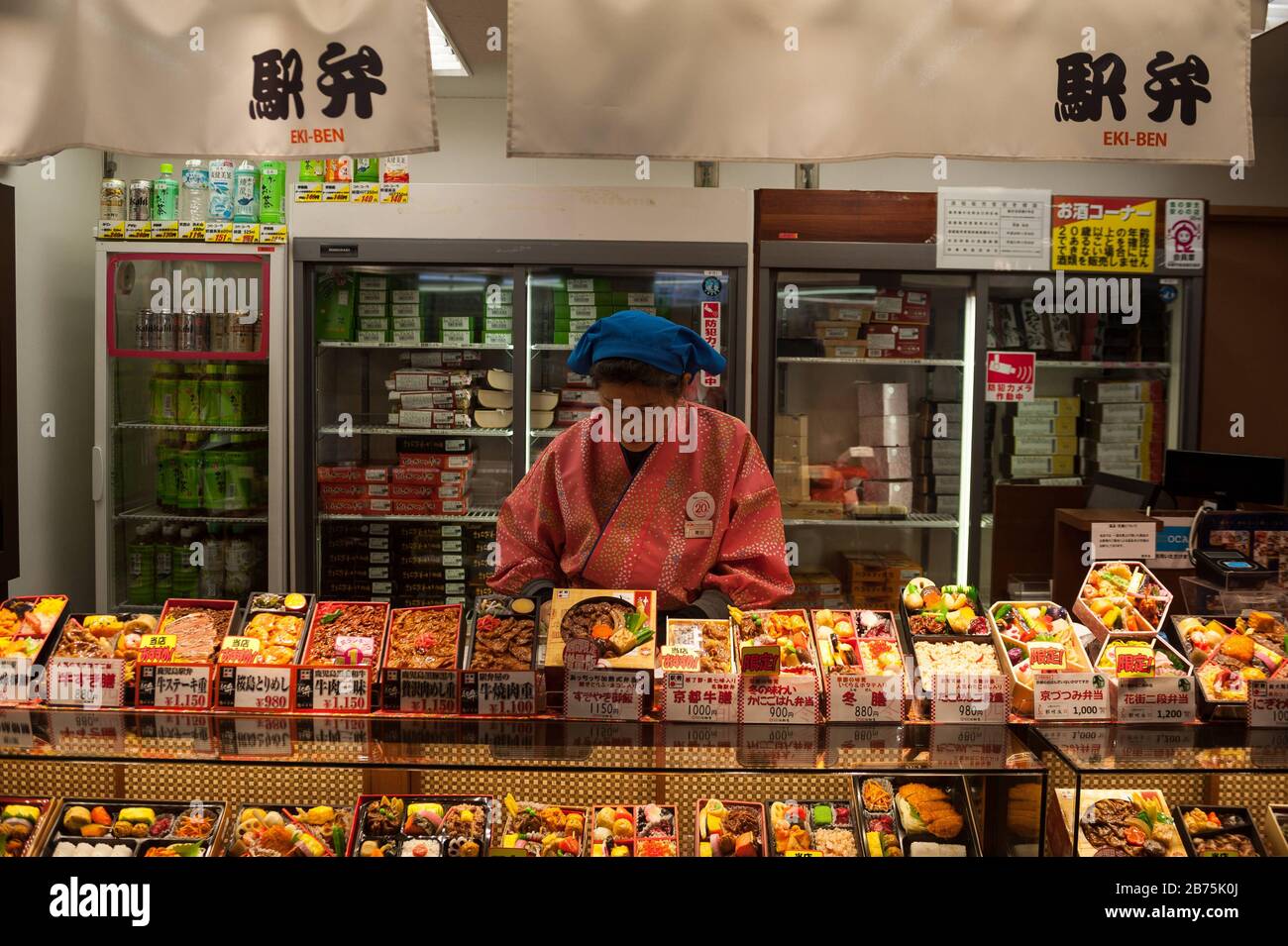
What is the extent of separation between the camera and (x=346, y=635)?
196 centimetres

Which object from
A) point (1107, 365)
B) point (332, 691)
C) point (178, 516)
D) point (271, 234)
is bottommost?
point (332, 691)

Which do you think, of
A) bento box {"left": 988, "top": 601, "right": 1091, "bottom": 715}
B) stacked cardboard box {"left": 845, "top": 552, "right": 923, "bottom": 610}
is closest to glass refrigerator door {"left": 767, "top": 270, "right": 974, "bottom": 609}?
stacked cardboard box {"left": 845, "top": 552, "right": 923, "bottom": 610}

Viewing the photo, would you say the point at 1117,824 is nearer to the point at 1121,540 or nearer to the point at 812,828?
the point at 812,828

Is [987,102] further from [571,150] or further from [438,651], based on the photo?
[438,651]

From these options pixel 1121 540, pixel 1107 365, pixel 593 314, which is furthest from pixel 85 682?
pixel 1107 365

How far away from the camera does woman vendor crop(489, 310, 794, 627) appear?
260cm

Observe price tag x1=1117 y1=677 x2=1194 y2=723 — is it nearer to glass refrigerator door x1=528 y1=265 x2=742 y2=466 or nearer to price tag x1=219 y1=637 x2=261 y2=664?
price tag x1=219 y1=637 x2=261 y2=664

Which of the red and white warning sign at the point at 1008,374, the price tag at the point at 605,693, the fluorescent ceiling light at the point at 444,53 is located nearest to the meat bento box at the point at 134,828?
the price tag at the point at 605,693

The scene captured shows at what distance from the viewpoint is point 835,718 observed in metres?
1.82

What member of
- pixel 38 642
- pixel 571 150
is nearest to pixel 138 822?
pixel 38 642

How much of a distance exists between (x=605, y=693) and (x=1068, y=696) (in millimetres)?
815

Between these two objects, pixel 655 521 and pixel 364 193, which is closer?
pixel 655 521

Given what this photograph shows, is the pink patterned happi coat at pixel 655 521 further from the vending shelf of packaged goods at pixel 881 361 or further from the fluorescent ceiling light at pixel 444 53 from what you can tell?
the fluorescent ceiling light at pixel 444 53

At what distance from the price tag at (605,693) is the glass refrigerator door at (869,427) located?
8.96 ft
